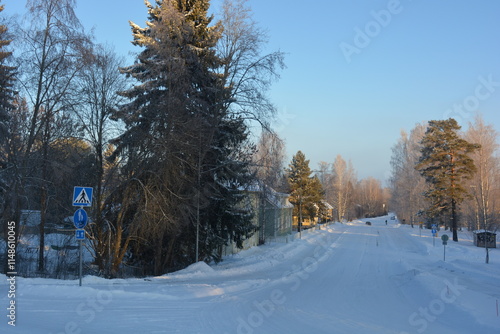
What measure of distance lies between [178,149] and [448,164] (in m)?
34.6

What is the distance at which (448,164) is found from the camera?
40.8 meters

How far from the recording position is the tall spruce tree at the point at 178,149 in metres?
16.0

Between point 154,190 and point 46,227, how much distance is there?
7796 millimetres

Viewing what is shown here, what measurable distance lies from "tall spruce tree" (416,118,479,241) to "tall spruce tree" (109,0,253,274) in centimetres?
2978

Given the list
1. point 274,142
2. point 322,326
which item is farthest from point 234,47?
point 322,326

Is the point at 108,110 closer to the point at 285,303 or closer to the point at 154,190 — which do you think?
the point at 154,190

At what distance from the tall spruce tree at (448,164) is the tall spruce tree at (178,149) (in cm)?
2978

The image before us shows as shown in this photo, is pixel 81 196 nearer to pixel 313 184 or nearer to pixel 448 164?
pixel 448 164

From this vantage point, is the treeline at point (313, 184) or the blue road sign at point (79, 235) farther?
the treeline at point (313, 184)

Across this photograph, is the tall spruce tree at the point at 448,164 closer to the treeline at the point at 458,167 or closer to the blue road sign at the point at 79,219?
the treeline at the point at 458,167

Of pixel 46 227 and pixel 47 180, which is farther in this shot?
pixel 46 227

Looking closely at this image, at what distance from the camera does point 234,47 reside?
61.0 ft

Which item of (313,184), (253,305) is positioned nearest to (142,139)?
(253,305)

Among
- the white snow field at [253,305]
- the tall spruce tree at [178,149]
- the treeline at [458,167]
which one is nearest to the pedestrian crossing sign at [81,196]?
the white snow field at [253,305]
